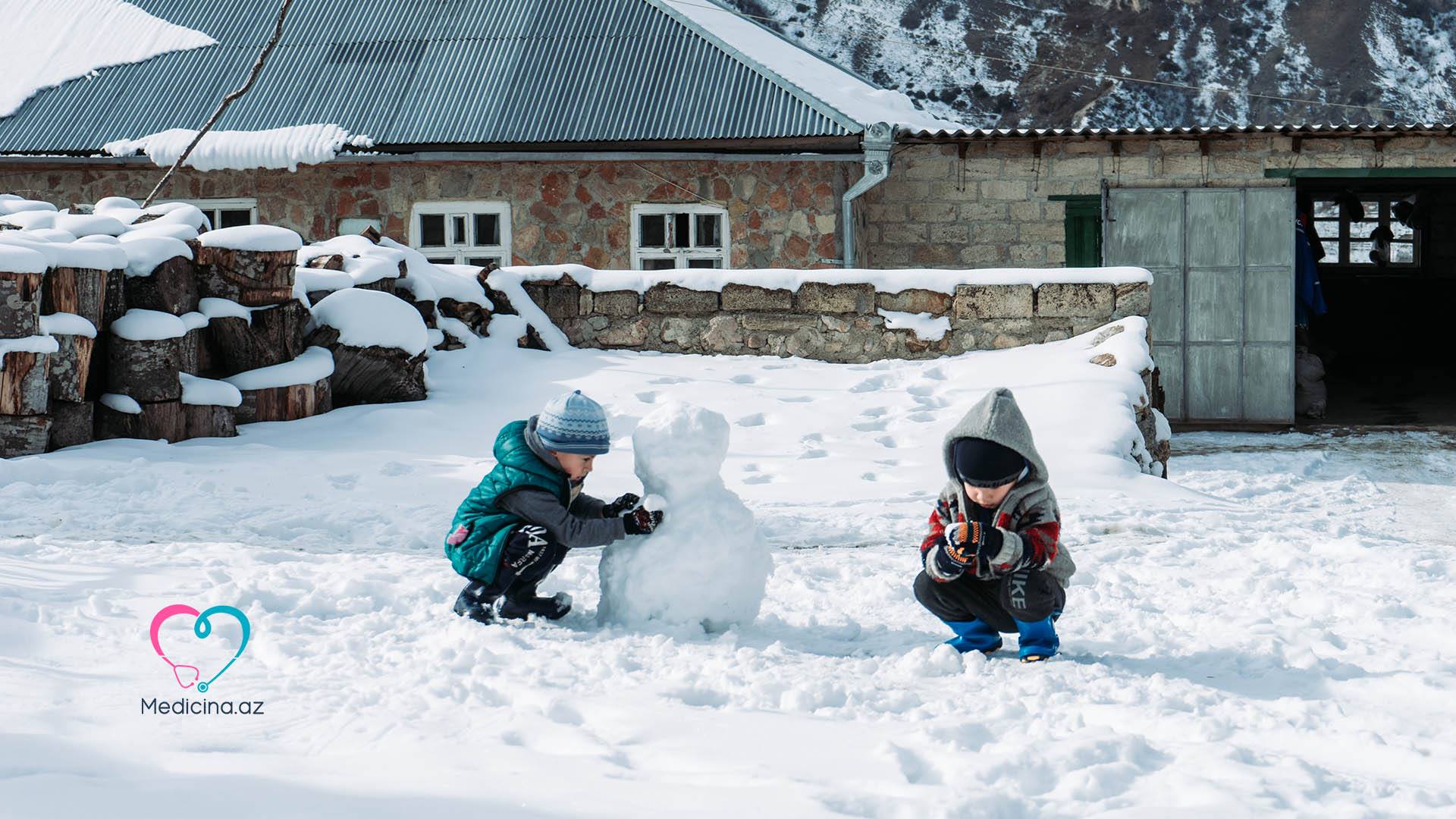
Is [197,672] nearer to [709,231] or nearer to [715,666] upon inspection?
[715,666]

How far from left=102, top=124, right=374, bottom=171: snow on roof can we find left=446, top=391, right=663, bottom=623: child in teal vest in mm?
8231

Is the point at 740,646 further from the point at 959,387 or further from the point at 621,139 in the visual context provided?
the point at 621,139

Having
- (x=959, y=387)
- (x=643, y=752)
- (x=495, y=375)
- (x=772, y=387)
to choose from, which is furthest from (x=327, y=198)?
(x=643, y=752)

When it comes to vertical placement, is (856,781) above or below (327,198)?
below

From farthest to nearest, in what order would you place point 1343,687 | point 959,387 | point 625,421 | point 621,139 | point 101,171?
point 101,171
point 621,139
point 959,387
point 625,421
point 1343,687

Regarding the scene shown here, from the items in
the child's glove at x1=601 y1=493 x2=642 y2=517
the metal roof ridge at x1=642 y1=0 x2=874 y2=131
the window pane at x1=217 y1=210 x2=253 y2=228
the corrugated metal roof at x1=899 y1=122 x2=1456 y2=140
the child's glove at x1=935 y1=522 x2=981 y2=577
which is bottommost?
the child's glove at x1=935 y1=522 x2=981 y2=577

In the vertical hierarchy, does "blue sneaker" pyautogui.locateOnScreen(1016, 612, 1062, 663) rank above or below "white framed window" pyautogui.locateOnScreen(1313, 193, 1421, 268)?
below

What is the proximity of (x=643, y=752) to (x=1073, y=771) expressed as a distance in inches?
34.8

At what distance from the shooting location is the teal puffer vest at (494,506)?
391 cm

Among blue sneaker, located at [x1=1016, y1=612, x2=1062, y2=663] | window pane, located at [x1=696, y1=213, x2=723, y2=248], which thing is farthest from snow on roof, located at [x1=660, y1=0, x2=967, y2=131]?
blue sneaker, located at [x1=1016, y1=612, x2=1062, y2=663]

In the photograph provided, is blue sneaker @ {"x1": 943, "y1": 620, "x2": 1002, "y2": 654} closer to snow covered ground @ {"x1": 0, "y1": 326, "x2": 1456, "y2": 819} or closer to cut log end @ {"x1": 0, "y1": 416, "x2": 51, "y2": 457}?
snow covered ground @ {"x1": 0, "y1": 326, "x2": 1456, "y2": 819}

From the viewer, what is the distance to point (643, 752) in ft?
9.32

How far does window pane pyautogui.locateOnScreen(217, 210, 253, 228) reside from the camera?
476 inches

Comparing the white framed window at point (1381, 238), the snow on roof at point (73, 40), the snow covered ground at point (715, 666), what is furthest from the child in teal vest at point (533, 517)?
the white framed window at point (1381, 238)
